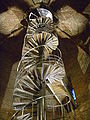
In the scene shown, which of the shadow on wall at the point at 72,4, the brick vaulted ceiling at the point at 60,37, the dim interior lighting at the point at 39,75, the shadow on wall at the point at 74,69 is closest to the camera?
the dim interior lighting at the point at 39,75

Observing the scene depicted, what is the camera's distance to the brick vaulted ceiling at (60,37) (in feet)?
24.2

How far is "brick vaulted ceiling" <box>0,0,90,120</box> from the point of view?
7.37m

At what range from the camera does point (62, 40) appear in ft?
27.8

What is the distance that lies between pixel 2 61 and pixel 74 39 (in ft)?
9.59

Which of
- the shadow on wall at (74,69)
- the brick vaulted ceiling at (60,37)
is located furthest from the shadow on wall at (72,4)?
the shadow on wall at (74,69)

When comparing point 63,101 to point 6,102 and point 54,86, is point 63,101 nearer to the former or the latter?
point 54,86

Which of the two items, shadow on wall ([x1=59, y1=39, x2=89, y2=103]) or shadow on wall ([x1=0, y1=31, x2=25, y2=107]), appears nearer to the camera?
shadow on wall ([x1=59, y1=39, x2=89, y2=103])

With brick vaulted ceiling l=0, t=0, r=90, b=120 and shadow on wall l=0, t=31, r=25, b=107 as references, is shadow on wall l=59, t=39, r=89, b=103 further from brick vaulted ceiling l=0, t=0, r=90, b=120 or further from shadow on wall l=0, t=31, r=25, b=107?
shadow on wall l=0, t=31, r=25, b=107

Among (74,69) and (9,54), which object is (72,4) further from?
(9,54)

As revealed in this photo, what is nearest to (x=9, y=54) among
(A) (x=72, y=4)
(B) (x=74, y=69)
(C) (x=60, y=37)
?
(C) (x=60, y=37)

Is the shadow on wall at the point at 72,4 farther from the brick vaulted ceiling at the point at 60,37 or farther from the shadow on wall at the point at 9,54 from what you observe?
the shadow on wall at the point at 9,54

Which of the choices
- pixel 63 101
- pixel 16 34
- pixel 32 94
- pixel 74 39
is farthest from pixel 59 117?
pixel 16 34

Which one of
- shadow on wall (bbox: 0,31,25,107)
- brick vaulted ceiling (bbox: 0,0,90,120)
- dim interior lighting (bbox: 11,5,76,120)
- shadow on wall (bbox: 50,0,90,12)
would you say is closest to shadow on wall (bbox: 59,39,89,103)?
brick vaulted ceiling (bbox: 0,0,90,120)

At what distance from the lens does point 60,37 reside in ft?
27.8
